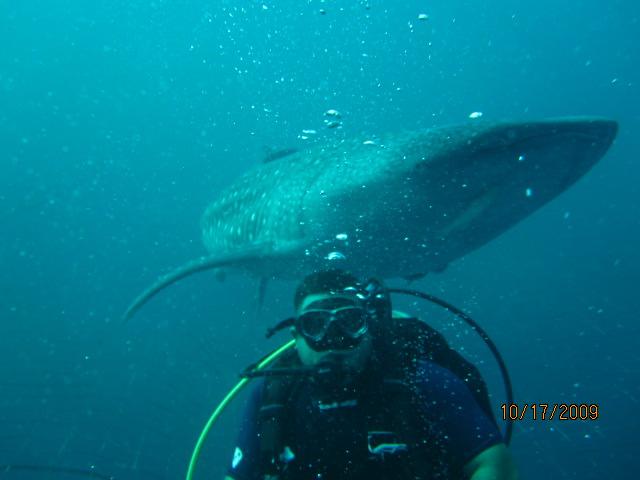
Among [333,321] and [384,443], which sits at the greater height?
[333,321]

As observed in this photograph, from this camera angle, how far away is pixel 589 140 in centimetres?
318

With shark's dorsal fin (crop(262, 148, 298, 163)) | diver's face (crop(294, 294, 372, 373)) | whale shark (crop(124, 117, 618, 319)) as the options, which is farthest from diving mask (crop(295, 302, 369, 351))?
shark's dorsal fin (crop(262, 148, 298, 163))

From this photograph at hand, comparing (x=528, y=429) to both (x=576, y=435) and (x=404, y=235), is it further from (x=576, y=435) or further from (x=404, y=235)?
(x=404, y=235)

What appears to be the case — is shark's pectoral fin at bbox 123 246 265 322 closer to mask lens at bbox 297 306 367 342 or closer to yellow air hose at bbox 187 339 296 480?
yellow air hose at bbox 187 339 296 480

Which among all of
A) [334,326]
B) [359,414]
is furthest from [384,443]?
[334,326]

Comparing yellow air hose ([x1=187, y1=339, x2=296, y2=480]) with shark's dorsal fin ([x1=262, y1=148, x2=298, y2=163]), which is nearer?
yellow air hose ([x1=187, y1=339, x2=296, y2=480])

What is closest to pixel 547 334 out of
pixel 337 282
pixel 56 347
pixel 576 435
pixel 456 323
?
pixel 456 323

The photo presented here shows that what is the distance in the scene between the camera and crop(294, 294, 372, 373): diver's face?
8.05 feet

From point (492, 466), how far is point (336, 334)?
1.02 m

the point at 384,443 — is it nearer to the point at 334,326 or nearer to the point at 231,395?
the point at 334,326

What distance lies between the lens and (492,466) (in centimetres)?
216

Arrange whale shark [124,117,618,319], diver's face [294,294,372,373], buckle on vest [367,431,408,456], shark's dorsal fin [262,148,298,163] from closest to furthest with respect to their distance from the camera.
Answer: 1. buckle on vest [367,431,408,456]
2. diver's face [294,294,372,373]
3. whale shark [124,117,618,319]
4. shark's dorsal fin [262,148,298,163]

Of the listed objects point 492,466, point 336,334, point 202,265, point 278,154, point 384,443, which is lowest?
point 492,466

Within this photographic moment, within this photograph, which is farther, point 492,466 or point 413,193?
point 413,193
